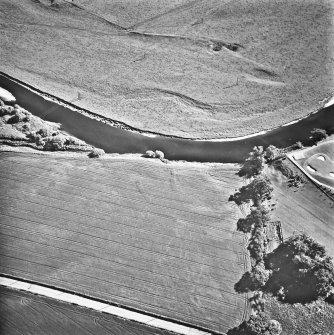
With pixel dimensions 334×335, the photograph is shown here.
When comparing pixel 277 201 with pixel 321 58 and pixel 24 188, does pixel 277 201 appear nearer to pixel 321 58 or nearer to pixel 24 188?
pixel 321 58

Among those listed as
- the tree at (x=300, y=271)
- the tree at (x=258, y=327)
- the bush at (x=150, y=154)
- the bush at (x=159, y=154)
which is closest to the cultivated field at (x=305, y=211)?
the tree at (x=300, y=271)

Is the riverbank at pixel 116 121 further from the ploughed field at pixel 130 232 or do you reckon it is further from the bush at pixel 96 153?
the bush at pixel 96 153

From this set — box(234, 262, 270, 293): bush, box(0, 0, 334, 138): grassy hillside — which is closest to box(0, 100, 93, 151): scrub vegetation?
box(0, 0, 334, 138): grassy hillside

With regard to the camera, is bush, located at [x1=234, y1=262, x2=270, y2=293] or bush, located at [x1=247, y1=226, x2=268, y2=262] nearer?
bush, located at [x1=234, y1=262, x2=270, y2=293]

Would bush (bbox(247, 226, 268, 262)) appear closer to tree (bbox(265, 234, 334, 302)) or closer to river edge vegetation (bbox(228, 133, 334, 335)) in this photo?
river edge vegetation (bbox(228, 133, 334, 335))

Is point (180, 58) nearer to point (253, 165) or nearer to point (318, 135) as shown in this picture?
point (253, 165)
